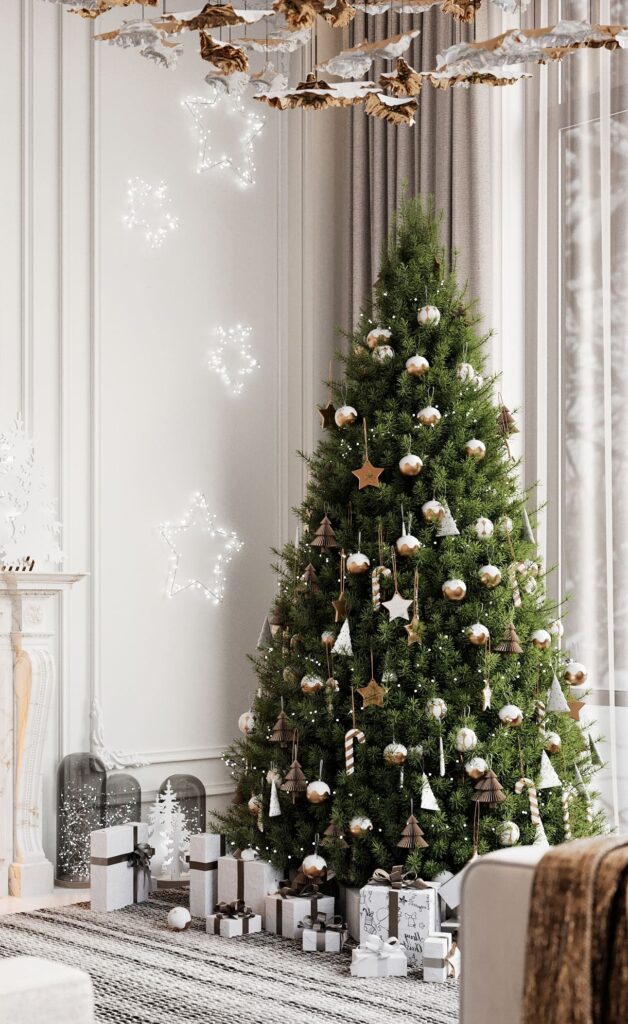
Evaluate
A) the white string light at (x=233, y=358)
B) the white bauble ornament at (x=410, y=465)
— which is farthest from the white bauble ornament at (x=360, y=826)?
the white string light at (x=233, y=358)

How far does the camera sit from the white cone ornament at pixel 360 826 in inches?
131

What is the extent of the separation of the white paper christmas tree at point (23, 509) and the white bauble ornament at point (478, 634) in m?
1.56

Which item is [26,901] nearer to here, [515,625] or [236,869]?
[236,869]

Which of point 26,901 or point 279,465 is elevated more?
point 279,465

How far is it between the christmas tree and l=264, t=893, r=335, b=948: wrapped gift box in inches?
4.9

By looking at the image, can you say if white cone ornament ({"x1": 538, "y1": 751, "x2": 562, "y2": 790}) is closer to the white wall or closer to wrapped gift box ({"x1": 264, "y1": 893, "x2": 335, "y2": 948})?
wrapped gift box ({"x1": 264, "y1": 893, "x2": 335, "y2": 948})

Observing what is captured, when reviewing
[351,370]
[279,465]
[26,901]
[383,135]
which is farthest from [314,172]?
[26,901]

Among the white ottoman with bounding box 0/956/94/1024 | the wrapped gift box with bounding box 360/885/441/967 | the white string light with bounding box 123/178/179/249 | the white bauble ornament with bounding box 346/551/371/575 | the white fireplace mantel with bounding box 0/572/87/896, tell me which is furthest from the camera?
the white string light with bounding box 123/178/179/249

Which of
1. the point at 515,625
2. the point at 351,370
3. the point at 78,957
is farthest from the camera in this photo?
the point at 351,370

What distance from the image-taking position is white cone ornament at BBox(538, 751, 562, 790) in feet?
10.9

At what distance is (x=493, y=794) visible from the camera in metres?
3.27

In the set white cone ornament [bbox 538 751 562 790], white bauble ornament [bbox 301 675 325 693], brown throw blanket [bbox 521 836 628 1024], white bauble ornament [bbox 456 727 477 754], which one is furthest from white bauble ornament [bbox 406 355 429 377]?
brown throw blanket [bbox 521 836 628 1024]

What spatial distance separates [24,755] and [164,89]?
267cm

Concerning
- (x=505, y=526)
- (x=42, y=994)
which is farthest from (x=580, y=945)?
(x=505, y=526)
